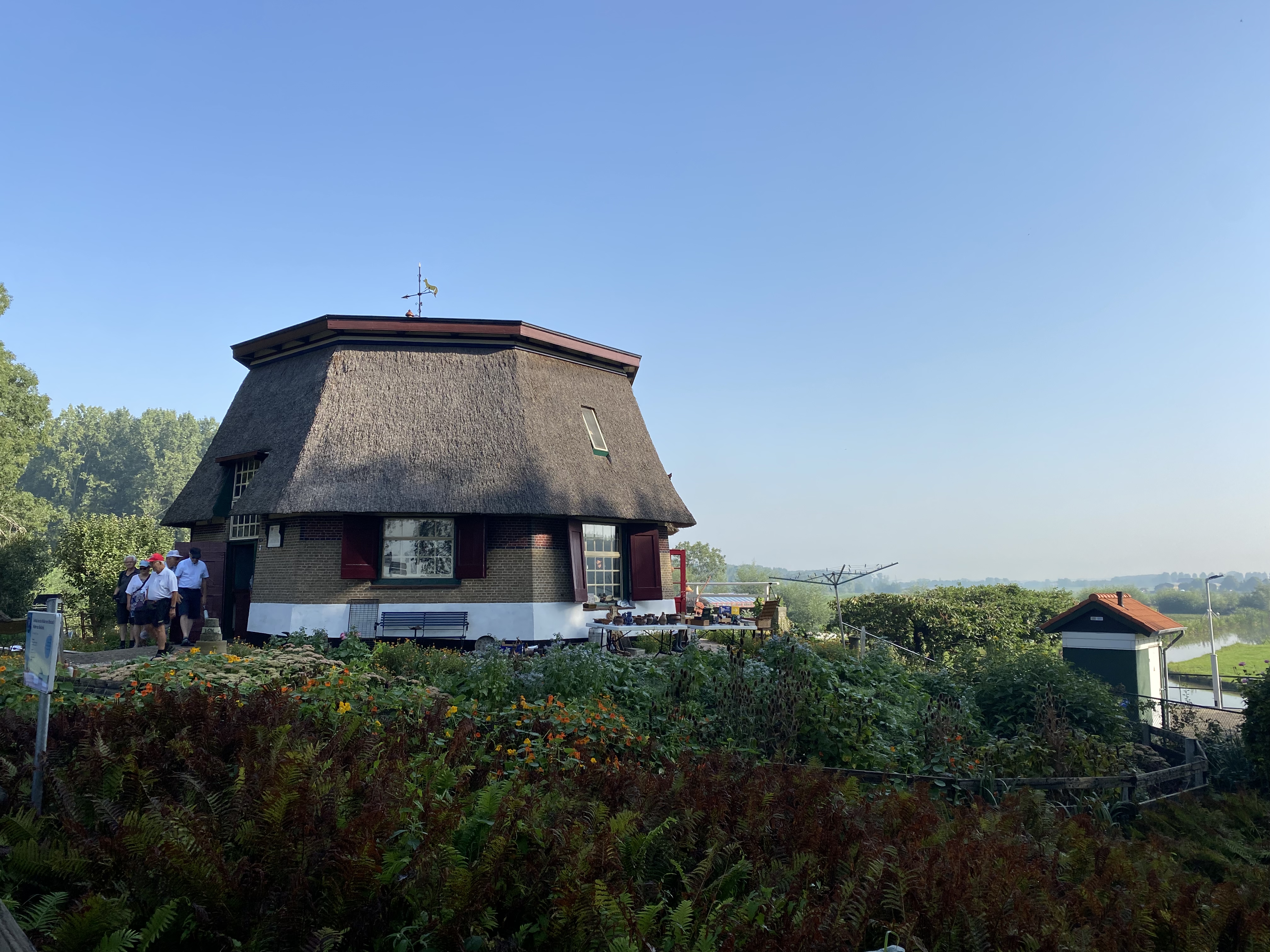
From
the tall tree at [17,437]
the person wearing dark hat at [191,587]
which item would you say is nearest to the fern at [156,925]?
the person wearing dark hat at [191,587]

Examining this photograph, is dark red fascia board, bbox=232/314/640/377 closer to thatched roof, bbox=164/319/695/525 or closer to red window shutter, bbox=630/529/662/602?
thatched roof, bbox=164/319/695/525

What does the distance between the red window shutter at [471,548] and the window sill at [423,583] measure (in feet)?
0.46

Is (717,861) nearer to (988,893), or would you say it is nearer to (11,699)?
(988,893)

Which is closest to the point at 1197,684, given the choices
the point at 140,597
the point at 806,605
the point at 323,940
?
the point at 806,605

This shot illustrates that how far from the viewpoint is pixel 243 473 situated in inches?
750

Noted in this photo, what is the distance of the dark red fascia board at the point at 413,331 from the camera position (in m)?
18.2

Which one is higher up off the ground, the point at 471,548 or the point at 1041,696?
the point at 471,548

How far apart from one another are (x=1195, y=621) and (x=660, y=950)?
131820 mm

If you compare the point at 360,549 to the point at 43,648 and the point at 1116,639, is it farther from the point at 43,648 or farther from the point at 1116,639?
the point at 1116,639

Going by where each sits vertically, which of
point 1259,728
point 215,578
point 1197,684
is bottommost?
point 1197,684

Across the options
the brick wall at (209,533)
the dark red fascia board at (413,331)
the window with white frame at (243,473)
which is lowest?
the brick wall at (209,533)

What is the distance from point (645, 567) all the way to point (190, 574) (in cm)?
966

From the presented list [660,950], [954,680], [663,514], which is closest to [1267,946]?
[660,950]

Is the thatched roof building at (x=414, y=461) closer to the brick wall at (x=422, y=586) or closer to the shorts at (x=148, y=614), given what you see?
the brick wall at (x=422, y=586)
